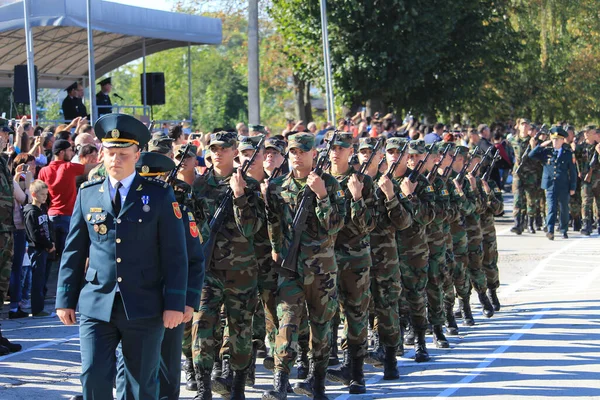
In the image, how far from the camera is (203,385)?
25.9ft

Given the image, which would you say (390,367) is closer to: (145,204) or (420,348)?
(420,348)

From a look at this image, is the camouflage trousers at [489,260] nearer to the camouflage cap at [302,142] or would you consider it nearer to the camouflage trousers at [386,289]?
the camouflage trousers at [386,289]

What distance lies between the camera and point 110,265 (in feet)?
18.8

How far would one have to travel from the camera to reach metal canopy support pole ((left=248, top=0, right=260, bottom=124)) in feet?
72.6

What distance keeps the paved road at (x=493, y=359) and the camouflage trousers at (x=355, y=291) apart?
0.51m

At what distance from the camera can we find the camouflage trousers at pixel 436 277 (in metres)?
10.4

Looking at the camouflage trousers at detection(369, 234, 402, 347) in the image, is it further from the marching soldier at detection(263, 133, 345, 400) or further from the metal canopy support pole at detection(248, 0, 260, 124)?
the metal canopy support pole at detection(248, 0, 260, 124)

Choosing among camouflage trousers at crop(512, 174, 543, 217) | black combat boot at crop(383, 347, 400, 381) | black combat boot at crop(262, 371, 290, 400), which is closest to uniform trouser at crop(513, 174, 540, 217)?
camouflage trousers at crop(512, 174, 543, 217)

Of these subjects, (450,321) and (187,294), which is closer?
(187,294)

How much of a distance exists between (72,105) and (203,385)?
39.2 ft

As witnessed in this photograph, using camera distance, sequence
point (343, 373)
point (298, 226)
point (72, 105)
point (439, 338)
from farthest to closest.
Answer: point (72, 105), point (439, 338), point (343, 373), point (298, 226)

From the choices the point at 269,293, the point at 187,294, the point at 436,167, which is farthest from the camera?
the point at 436,167

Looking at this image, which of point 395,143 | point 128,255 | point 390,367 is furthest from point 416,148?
point 128,255

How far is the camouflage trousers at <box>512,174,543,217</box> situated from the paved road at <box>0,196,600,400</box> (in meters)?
6.39
